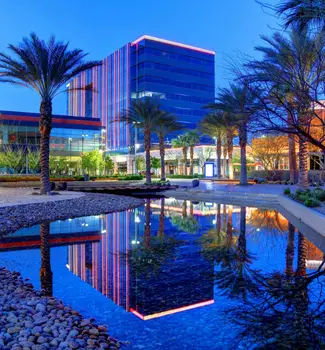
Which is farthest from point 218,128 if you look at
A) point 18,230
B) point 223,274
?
point 223,274

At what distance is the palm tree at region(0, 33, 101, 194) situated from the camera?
882 inches

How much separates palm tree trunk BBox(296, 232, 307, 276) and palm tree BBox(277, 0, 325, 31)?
4744 millimetres

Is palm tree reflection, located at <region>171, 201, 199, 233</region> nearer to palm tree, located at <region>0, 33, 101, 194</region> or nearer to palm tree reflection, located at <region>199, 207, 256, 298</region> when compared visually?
palm tree reflection, located at <region>199, 207, 256, 298</region>

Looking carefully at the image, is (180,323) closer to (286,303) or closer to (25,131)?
(286,303)

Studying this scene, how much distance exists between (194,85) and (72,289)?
10939cm

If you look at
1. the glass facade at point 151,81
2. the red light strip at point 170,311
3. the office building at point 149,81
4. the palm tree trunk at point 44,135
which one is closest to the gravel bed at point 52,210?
the palm tree trunk at point 44,135

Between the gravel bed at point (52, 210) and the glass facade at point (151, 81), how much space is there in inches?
2985

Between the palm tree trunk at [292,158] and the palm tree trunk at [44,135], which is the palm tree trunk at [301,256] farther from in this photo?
the palm tree trunk at [292,158]

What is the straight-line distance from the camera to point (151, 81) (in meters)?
100

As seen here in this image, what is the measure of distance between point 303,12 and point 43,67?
18223mm

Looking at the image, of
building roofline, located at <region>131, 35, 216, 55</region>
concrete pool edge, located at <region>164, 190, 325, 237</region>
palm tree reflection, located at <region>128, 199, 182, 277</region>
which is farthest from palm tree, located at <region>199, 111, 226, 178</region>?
building roofline, located at <region>131, 35, 216, 55</region>

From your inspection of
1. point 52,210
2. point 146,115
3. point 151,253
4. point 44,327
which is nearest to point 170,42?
point 146,115

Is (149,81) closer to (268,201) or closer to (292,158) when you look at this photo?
(292,158)

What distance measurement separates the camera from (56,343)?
145 inches
